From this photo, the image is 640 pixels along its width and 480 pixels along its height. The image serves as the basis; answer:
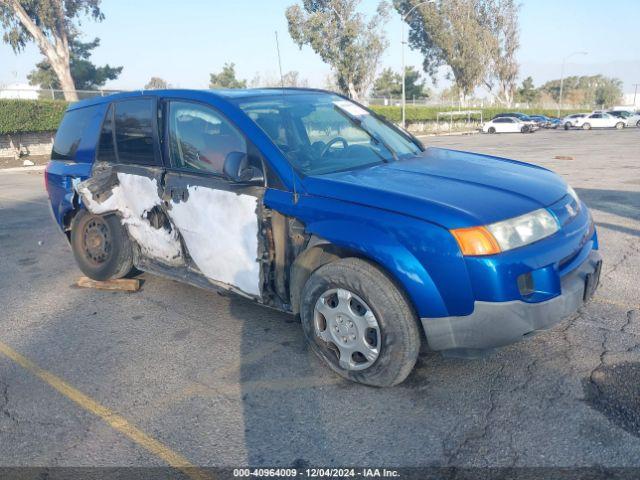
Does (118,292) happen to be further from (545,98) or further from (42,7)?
(545,98)

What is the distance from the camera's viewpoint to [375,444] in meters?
2.65

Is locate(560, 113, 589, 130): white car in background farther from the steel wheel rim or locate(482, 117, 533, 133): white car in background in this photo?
the steel wheel rim

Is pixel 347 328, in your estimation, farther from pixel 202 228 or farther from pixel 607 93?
pixel 607 93

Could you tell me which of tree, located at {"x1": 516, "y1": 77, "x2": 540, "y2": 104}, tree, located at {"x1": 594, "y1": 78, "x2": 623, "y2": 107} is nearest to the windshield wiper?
tree, located at {"x1": 516, "y1": 77, "x2": 540, "y2": 104}

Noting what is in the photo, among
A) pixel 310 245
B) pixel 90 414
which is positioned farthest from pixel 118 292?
pixel 310 245

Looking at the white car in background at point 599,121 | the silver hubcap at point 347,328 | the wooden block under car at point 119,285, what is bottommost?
the white car in background at point 599,121

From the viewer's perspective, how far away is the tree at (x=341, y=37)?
4738 cm

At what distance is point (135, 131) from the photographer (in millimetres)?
4410

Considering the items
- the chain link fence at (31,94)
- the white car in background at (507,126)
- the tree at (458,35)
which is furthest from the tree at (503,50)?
the chain link fence at (31,94)

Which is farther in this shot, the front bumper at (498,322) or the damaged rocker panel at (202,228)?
the damaged rocker panel at (202,228)

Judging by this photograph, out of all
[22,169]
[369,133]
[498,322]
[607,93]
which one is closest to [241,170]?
[369,133]

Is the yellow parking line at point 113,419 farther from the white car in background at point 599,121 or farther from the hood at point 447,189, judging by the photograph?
the white car in background at point 599,121

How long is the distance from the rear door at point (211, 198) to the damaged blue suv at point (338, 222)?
0.5 inches

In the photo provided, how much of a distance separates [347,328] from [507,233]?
41.3 inches
